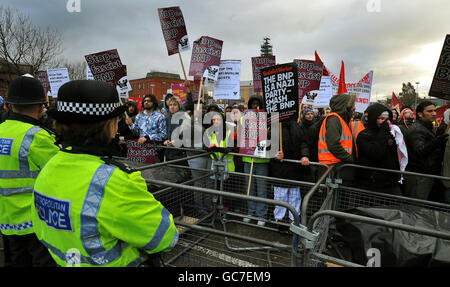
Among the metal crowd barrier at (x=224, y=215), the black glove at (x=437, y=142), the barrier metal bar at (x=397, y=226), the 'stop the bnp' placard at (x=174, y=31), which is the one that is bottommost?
the metal crowd barrier at (x=224, y=215)

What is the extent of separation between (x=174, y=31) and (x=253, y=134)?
3.45 metres

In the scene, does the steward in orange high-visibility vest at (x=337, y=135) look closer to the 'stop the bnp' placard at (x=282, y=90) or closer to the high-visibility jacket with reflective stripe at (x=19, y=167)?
the 'stop the bnp' placard at (x=282, y=90)

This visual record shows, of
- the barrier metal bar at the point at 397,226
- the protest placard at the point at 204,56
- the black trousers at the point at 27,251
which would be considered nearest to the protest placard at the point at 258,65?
the protest placard at the point at 204,56

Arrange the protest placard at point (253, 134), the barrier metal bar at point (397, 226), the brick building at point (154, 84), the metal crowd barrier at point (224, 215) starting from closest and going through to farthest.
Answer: the barrier metal bar at point (397, 226), the metal crowd barrier at point (224, 215), the protest placard at point (253, 134), the brick building at point (154, 84)

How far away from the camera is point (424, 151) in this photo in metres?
4.34

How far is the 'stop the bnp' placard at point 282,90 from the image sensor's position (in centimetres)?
381

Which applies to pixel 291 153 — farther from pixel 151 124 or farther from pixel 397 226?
pixel 397 226

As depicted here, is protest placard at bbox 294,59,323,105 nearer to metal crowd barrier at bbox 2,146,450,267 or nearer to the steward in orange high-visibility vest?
the steward in orange high-visibility vest

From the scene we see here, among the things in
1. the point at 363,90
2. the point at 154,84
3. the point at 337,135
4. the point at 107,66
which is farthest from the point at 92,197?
the point at 154,84

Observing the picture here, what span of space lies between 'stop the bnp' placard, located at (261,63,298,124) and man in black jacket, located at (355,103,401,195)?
133cm

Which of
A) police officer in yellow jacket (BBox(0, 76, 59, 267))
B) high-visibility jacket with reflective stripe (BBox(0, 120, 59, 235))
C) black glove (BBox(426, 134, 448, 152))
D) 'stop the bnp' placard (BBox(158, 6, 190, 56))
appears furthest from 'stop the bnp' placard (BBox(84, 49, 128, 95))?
black glove (BBox(426, 134, 448, 152))

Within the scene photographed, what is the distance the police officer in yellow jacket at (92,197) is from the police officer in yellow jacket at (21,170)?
113cm
